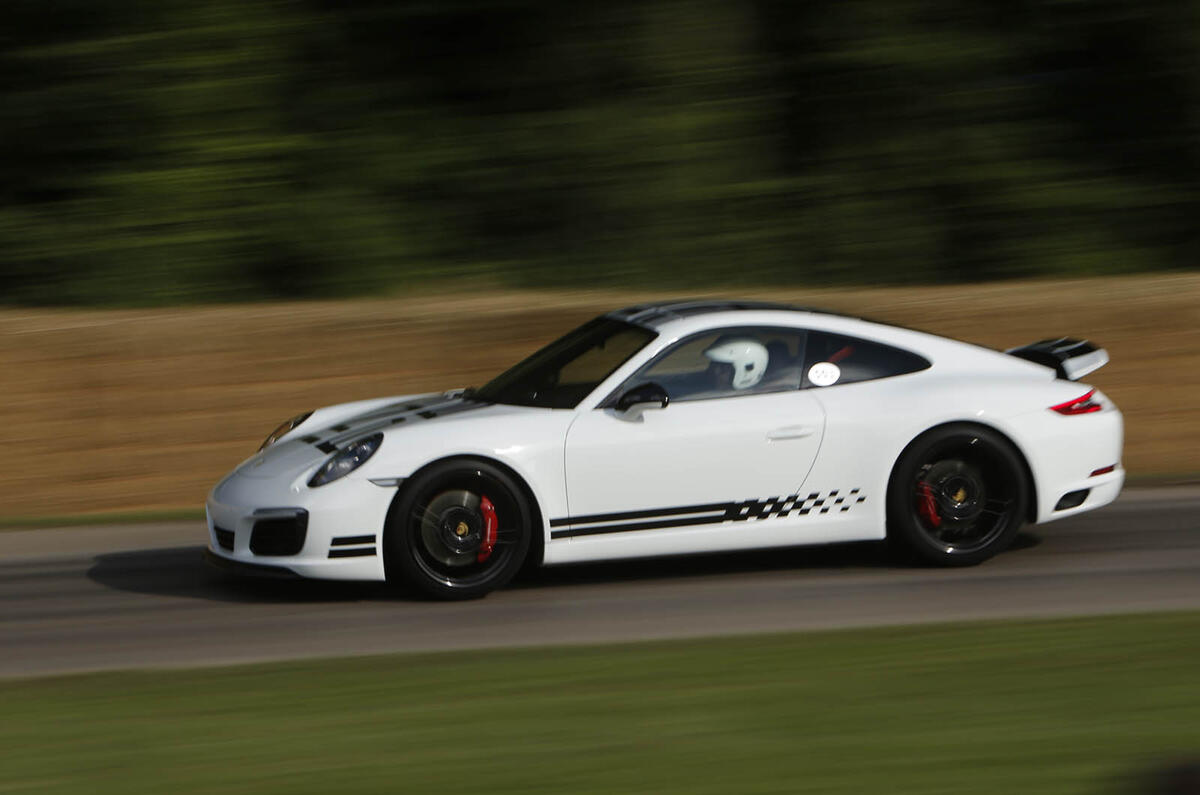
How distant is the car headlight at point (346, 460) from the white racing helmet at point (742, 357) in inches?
64.9

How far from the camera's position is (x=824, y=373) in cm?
718

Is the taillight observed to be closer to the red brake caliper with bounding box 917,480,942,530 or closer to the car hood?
the red brake caliper with bounding box 917,480,942,530

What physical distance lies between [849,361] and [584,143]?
633 centimetres

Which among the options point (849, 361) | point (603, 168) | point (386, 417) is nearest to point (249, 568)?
point (386, 417)

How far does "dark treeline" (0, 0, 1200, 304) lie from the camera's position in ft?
40.4

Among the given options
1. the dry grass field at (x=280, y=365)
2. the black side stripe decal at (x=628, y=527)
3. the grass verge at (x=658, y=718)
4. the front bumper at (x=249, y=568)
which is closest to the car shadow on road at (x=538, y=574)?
the front bumper at (x=249, y=568)

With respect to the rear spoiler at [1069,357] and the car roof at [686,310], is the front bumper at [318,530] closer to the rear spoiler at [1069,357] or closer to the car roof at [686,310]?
the car roof at [686,310]

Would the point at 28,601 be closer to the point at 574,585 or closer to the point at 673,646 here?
the point at 574,585

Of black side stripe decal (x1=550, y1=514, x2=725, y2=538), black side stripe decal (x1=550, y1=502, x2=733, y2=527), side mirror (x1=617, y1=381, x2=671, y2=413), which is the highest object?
side mirror (x1=617, y1=381, x2=671, y2=413)

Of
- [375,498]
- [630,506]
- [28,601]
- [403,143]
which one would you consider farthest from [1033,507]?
[403,143]

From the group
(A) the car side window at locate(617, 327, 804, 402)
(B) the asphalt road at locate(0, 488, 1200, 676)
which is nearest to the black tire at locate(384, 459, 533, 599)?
(B) the asphalt road at locate(0, 488, 1200, 676)

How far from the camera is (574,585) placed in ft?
23.7

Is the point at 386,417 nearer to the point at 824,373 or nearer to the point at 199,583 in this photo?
the point at 199,583

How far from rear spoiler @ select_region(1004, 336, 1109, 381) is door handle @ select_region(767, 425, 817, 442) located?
4.84 ft
